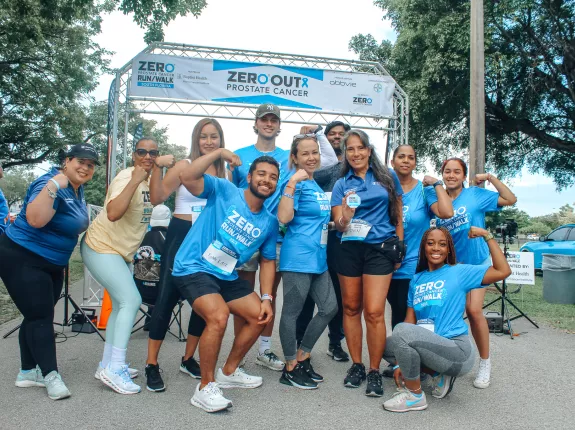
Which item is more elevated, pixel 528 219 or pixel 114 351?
pixel 528 219

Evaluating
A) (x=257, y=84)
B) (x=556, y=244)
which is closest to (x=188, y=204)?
(x=257, y=84)

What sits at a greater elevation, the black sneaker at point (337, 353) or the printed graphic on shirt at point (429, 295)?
the printed graphic on shirt at point (429, 295)

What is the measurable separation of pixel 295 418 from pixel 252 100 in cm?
881

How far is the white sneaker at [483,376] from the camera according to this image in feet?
13.4

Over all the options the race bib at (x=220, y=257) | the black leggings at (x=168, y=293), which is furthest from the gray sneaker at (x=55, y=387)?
the race bib at (x=220, y=257)

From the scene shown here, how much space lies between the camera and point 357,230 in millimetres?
3924

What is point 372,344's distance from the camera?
3936mm

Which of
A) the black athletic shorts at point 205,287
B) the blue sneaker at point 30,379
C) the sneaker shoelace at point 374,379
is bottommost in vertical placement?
the blue sneaker at point 30,379

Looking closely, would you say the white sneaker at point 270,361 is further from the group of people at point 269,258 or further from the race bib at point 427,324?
the race bib at point 427,324

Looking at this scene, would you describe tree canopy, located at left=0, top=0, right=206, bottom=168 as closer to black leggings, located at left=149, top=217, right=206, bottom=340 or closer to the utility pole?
the utility pole

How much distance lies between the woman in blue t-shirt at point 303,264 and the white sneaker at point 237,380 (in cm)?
25

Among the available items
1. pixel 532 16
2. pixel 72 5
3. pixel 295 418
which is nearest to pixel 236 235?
pixel 295 418

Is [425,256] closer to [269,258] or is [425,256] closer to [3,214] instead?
[269,258]

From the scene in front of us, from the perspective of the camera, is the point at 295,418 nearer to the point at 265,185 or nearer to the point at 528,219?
the point at 265,185
